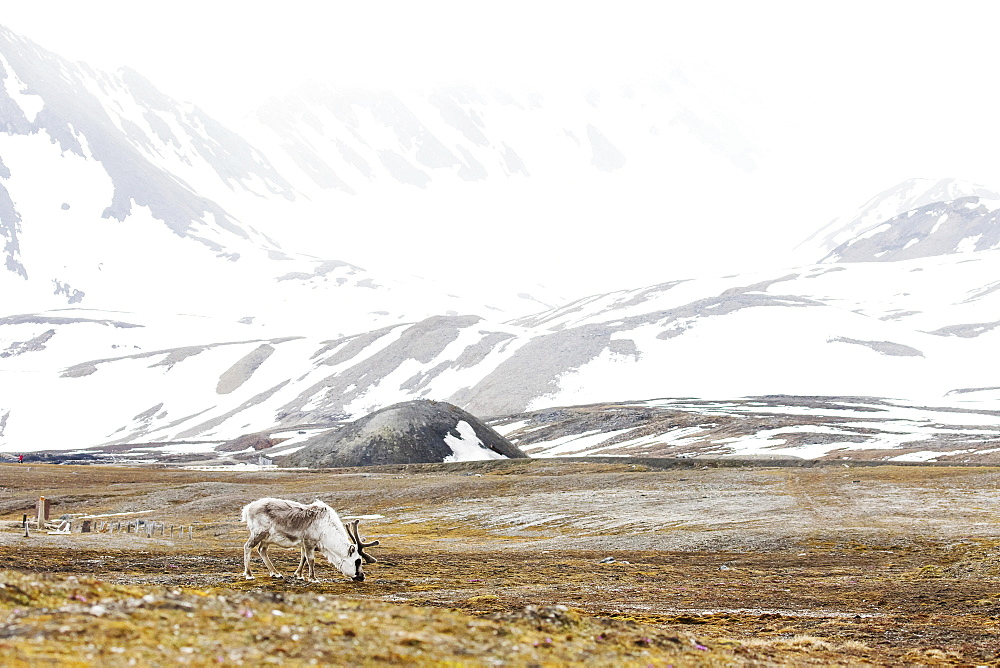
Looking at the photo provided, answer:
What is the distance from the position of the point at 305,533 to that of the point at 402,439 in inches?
3776

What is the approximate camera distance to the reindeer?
25953 mm

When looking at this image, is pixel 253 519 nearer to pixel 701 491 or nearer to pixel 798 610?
pixel 798 610

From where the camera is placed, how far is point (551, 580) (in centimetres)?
2906

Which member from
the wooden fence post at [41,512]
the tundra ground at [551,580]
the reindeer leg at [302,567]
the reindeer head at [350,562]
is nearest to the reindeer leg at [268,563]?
the reindeer leg at [302,567]

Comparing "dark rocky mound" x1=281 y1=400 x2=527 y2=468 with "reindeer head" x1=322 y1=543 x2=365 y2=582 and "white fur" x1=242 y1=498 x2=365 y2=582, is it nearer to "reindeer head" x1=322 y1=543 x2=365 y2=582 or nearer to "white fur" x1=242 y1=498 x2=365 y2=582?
"white fur" x1=242 y1=498 x2=365 y2=582

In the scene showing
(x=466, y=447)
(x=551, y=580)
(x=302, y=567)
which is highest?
(x=466, y=447)

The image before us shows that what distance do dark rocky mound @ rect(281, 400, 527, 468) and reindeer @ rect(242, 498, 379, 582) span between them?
91.6 meters

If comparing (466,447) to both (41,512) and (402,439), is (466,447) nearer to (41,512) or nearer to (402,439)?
(402,439)

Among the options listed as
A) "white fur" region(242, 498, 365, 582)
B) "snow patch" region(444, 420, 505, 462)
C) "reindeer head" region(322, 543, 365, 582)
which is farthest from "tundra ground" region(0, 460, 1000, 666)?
"snow patch" region(444, 420, 505, 462)

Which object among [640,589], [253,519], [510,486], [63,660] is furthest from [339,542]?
[510,486]

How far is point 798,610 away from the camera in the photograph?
22688mm

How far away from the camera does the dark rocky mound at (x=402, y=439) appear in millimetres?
119625

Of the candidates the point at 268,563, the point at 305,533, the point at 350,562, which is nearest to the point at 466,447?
the point at 305,533

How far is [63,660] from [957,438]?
496ft
